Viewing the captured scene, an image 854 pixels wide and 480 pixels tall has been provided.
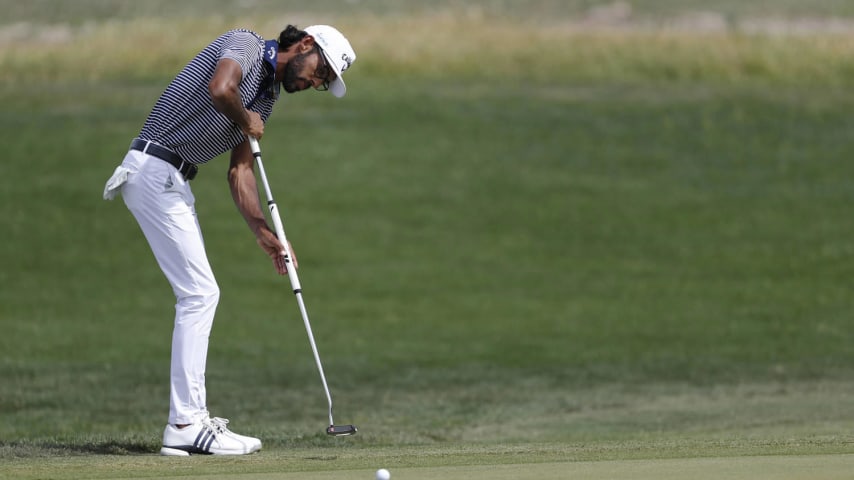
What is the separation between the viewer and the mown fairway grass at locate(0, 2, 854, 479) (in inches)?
434

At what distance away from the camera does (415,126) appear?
29109 mm

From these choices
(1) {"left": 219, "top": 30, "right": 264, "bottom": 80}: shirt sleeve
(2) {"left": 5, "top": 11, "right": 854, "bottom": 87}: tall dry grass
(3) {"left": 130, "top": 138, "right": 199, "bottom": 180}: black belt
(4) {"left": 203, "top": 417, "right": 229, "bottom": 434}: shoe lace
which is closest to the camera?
(1) {"left": 219, "top": 30, "right": 264, "bottom": 80}: shirt sleeve

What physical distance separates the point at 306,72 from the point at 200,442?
223cm

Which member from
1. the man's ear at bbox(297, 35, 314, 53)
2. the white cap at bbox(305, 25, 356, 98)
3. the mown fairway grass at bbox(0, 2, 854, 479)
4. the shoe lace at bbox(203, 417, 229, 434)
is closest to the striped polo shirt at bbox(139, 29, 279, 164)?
the man's ear at bbox(297, 35, 314, 53)

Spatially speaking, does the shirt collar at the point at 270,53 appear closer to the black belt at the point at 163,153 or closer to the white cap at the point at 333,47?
the white cap at the point at 333,47

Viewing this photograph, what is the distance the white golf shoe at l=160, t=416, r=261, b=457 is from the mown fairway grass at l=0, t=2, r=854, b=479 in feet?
0.90

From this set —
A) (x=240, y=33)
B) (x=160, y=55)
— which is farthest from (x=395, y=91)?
(x=240, y=33)

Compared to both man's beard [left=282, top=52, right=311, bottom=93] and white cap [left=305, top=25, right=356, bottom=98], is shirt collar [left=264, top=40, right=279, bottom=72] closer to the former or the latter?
man's beard [left=282, top=52, right=311, bottom=93]

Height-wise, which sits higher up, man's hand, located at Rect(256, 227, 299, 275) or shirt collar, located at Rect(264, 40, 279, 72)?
shirt collar, located at Rect(264, 40, 279, 72)

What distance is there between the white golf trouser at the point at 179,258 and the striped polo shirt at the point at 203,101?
0.17m

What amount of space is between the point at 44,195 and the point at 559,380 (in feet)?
41.8

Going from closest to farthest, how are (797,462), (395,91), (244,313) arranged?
(797,462) → (244,313) → (395,91)

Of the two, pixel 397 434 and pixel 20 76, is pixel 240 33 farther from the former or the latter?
pixel 20 76

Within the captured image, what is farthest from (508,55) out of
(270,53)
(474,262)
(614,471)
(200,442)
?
(614,471)
